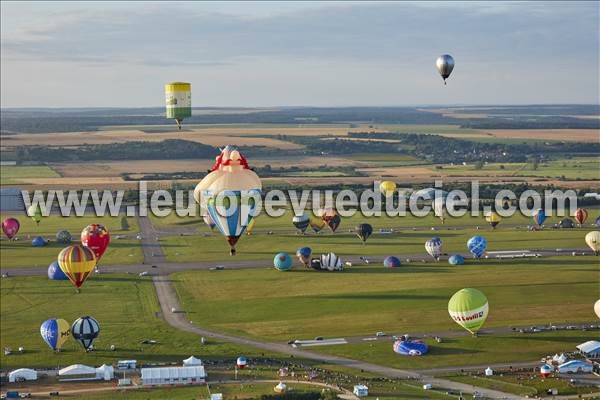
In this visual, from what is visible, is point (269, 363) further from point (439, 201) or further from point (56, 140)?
point (56, 140)

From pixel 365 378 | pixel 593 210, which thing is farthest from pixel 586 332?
pixel 593 210

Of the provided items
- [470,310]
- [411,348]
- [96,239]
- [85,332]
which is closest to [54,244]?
[96,239]

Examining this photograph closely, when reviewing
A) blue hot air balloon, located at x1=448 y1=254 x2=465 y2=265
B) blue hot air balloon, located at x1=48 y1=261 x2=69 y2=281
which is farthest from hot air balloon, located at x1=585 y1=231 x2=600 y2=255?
blue hot air balloon, located at x1=48 y1=261 x2=69 y2=281

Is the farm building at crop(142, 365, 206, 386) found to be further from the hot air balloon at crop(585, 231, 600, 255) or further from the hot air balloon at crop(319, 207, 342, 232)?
the hot air balloon at crop(319, 207, 342, 232)

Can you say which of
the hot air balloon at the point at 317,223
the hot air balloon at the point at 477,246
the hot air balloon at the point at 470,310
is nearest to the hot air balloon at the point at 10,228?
the hot air balloon at the point at 317,223

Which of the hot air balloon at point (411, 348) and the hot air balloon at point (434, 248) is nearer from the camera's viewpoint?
the hot air balloon at point (411, 348)

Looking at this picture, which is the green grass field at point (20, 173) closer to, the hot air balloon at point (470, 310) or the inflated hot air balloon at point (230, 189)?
the inflated hot air balloon at point (230, 189)
